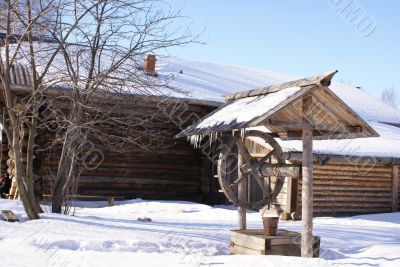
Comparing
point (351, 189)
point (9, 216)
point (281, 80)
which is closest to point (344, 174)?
point (351, 189)

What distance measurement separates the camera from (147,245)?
9.34 m

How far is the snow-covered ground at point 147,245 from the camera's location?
316 inches

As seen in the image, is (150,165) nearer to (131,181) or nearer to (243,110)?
(131,181)

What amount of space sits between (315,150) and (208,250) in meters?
7.81

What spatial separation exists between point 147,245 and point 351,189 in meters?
10.5

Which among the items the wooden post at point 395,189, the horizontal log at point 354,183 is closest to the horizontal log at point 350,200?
the wooden post at point 395,189

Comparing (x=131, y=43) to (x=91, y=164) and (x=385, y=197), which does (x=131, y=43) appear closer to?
(x=91, y=164)

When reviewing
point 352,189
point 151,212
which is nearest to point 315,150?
point 352,189

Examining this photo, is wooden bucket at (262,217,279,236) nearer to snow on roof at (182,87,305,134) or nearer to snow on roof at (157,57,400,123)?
snow on roof at (182,87,305,134)

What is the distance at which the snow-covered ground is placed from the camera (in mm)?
8016

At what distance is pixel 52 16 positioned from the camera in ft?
40.1

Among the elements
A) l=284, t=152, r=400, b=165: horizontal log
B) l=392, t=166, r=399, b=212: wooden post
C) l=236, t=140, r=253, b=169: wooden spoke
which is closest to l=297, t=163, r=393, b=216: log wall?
l=392, t=166, r=399, b=212: wooden post

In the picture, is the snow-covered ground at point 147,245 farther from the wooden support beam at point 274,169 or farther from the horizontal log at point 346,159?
the horizontal log at point 346,159

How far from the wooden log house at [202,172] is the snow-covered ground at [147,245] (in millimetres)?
3632
